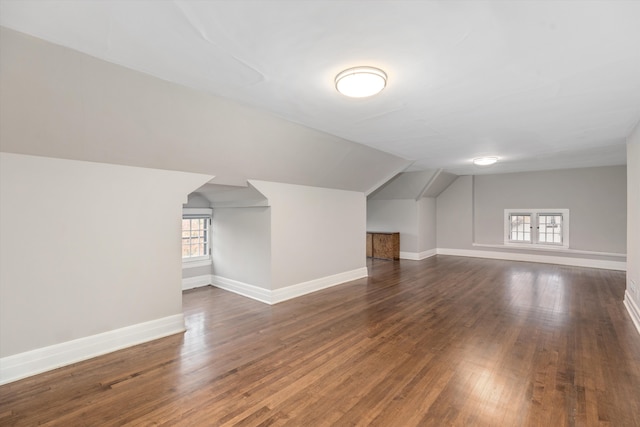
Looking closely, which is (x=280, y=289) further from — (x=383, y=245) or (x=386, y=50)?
(x=383, y=245)

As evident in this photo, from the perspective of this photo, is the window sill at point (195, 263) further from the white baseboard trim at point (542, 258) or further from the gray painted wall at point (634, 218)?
the white baseboard trim at point (542, 258)

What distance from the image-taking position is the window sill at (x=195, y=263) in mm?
5277

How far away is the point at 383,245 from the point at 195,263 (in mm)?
5161

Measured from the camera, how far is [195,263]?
5406 millimetres

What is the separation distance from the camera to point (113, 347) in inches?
116

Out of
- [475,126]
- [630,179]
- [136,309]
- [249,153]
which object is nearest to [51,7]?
[249,153]

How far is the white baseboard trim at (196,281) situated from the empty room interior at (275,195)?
1.62 feet

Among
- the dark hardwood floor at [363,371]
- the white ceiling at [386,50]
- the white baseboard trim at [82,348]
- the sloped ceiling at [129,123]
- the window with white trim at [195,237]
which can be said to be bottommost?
the dark hardwood floor at [363,371]

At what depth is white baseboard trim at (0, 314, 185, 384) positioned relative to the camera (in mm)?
2465

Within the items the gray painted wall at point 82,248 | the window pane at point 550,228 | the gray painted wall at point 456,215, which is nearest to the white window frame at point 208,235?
the gray painted wall at point 82,248

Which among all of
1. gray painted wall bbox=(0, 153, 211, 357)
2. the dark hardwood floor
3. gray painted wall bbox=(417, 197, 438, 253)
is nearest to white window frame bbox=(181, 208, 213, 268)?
the dark hardwood floor

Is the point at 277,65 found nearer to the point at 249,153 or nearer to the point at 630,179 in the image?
the point at 249,153

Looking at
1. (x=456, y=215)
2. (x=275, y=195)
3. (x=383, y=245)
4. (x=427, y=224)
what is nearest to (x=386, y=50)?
(x=275, y=195)

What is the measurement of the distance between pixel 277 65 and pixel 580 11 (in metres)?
1.75
